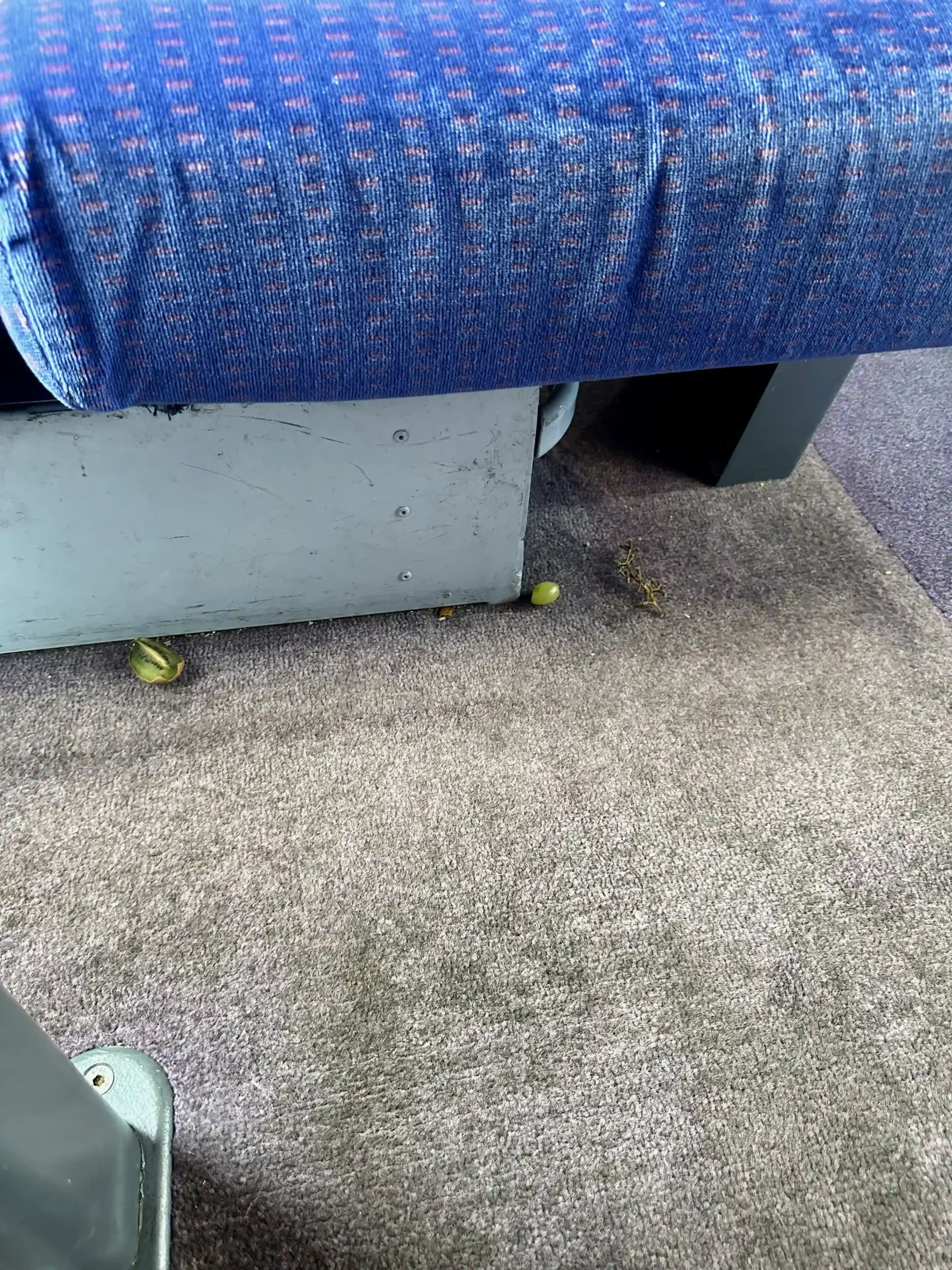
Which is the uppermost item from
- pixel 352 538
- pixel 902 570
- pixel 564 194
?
pixel 564 194

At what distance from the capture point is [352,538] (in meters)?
0.78

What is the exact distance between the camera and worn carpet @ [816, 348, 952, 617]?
1.01 metres

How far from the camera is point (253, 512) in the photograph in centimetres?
72

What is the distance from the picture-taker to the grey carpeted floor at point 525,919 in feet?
1.78

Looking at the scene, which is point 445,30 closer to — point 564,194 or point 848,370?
point 564,194

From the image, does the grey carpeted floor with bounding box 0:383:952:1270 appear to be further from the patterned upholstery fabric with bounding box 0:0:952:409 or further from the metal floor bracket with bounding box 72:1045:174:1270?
the patterned upholstery fabric with bounding box 0:0:952:409

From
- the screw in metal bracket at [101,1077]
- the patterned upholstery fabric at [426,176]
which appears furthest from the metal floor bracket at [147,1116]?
the patterned upholstery fabric at [426,176]

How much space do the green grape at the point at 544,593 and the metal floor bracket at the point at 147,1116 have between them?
1.87 ft

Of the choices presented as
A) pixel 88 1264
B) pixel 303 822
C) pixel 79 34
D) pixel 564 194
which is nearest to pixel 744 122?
pixel 564 194

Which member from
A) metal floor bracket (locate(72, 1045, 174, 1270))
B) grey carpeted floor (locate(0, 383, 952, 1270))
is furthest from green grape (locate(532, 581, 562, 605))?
metal floor bracket (locate(72, 1045, 174, 1270))

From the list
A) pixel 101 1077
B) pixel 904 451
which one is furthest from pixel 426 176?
pixel 904 451

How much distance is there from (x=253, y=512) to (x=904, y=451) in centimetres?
94

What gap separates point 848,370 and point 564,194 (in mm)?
585

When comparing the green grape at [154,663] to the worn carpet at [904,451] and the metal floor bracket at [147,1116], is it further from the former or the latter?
the worn carpet at [904,451]
